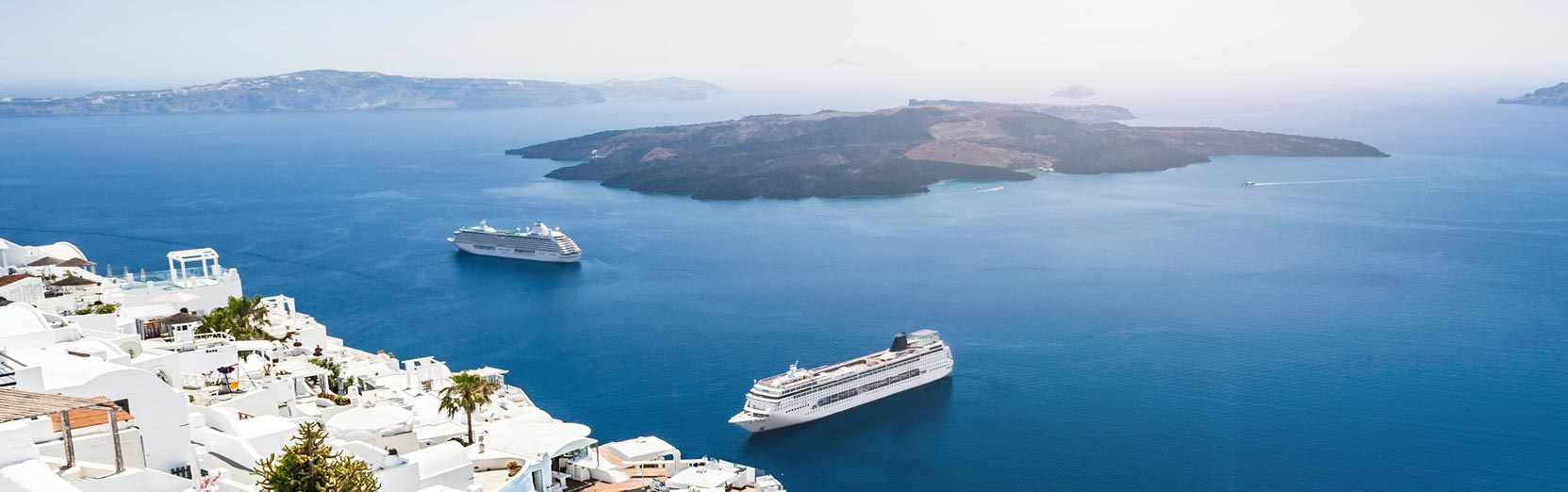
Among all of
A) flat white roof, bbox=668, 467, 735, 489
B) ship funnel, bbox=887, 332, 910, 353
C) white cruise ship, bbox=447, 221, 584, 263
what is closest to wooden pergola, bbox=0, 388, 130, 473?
flat white roof, bbox=668, 467, 735, 489

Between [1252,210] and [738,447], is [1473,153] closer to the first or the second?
[1252,210]

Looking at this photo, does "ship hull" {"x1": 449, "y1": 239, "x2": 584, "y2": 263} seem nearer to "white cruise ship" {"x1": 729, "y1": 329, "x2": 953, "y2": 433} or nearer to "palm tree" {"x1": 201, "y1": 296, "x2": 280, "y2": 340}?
"white cruise ship" {"x1": 729, "y1": 329, "x2": 953, "y2": 433}

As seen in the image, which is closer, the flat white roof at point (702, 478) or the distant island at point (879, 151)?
the flat white roof at point (702, 478)

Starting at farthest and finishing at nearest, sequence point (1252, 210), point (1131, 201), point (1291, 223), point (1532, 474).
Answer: point (1131, 201) → point (1252, 210) → point (1291, 223) → point (1532, 474)

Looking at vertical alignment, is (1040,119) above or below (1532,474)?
above

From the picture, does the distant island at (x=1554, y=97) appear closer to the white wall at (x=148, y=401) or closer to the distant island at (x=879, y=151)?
the distant island at (x=879, y=151)

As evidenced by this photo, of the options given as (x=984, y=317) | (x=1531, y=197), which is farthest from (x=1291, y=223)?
(x=984, y=317)

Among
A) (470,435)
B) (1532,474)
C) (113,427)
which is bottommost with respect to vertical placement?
(1532,474)

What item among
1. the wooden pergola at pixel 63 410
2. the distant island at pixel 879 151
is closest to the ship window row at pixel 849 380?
the wooden pergola at pixel 63 410
